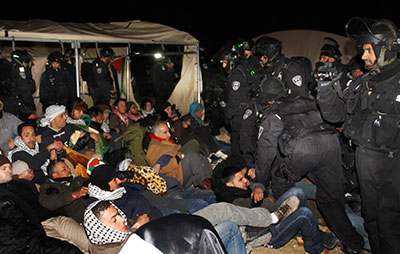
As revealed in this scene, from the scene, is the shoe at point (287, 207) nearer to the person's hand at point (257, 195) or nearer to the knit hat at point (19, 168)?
the person's hand at point (257, 195)

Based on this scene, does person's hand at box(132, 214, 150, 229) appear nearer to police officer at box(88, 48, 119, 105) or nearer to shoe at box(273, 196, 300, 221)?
shoe at box(273, 196, 300, 221)

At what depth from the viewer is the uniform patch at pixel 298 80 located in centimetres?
412

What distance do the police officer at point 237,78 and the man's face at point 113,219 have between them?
349cm

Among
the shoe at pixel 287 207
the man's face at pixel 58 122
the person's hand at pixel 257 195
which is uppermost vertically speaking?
the man's face at pixel 58 122

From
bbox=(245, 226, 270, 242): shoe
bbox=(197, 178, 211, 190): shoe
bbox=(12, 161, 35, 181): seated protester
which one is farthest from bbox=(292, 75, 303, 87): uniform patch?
bbox=(12, 161, 35, 181): seated protester

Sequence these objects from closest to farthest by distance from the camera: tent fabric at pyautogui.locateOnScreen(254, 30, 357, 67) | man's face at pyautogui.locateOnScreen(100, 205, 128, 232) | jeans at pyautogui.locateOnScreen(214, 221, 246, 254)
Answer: man's face at pyautogui.locateOnScreen(100, 205, 128, 232) < jeans at pyautogui.locateOnScreen(214, 221, 246, 254) < tent fabric at pyautogui.locateOnScreen(254, 30, 357, 67)

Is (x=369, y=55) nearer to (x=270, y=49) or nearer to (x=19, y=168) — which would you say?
(x=270, y=49)

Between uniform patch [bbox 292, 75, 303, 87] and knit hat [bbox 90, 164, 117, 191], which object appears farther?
uniform patch [bbox 292, 75, 303, 87]

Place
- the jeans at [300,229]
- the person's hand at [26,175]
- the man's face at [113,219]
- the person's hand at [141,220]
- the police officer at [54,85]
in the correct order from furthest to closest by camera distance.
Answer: the police officer at [54,85] → the person's hand at [26,175] → the jeans at [300,229] → the person's hand at [141,220] → the man's face at [113,219]

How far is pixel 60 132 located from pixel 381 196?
3906mm

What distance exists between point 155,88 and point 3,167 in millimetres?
7109

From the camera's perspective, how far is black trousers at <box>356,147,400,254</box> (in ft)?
9.79

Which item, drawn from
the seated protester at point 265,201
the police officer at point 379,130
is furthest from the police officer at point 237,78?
the police officer at point 379,130

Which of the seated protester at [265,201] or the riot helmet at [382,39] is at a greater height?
the riot helmet at [382,39]
